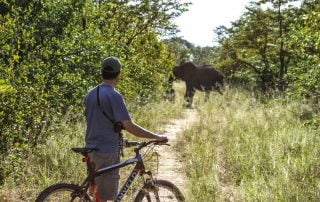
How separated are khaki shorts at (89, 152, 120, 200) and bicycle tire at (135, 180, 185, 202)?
48 centimetres

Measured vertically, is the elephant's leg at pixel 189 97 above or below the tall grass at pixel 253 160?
above

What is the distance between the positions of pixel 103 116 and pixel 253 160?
3950 mm

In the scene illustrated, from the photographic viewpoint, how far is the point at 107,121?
446 centimetres

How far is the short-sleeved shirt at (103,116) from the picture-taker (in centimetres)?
434

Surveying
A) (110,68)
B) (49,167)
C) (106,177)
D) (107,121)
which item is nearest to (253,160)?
(49,167)

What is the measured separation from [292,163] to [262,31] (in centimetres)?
1558

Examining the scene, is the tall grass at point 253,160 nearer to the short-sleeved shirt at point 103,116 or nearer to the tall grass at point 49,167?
the tall grass at point 49,167

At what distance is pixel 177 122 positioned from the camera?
48.8 ft

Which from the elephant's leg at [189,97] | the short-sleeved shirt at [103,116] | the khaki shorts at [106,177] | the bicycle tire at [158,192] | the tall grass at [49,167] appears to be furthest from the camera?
the elephant's leg at [189,97]

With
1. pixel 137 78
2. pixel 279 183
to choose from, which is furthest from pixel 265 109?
pixel 279 183

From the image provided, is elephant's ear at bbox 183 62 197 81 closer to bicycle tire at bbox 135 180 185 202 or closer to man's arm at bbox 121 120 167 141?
bicycle tire at bbox 135 180 185 202

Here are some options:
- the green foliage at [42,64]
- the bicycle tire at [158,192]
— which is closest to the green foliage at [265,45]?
the green foliage at [42,64]

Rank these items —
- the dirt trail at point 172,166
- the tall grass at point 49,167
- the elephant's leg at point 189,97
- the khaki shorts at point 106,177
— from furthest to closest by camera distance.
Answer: the elephant's leg at point 189,97 → the dirt trail at point 172,166 → the tall grass at point 49,167 → the khaki shorts at point 106,177

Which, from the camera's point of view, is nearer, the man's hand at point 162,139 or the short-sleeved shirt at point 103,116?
the short-sleeved shirt at point 103,116
